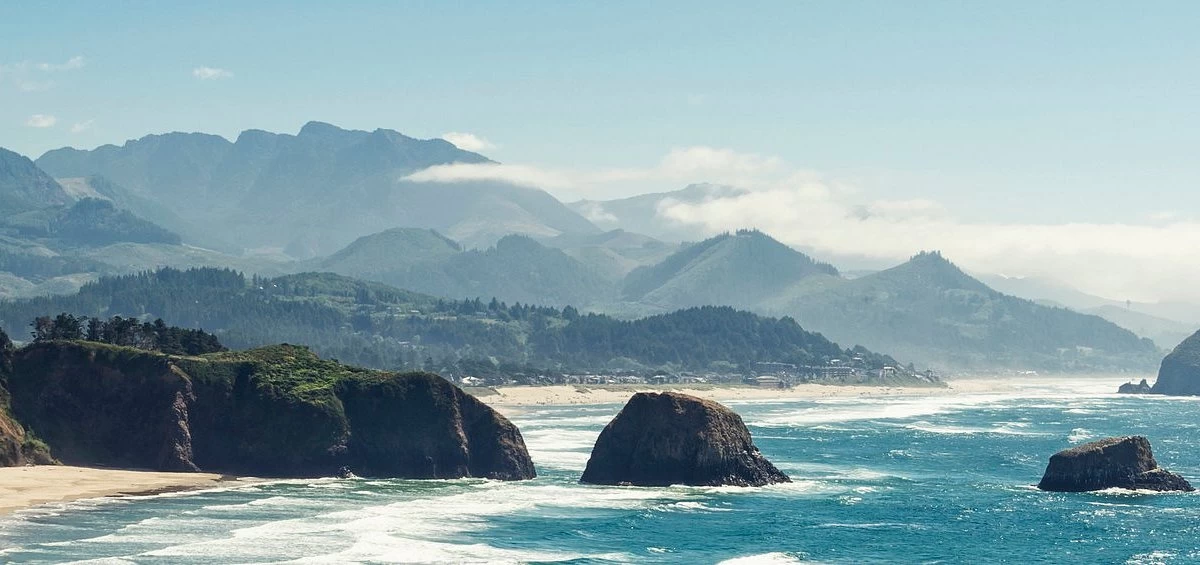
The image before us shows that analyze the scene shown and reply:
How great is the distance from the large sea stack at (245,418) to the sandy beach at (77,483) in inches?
133

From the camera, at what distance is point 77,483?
376 feet

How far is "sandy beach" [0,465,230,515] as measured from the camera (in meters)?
108

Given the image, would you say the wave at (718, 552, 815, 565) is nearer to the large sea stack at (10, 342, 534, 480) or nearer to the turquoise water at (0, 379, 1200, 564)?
the turquoise water at (0, 379, 1200, 564)

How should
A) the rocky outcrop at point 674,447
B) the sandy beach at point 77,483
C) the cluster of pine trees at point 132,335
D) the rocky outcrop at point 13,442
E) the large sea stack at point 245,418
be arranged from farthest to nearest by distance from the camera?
the cluster of pine trees at point 132,335, the large sea stack at point 245,418, the rocky outcrop at point 674,447, the rocky outcrop at point 13,442, the sandy beach at point 77,483

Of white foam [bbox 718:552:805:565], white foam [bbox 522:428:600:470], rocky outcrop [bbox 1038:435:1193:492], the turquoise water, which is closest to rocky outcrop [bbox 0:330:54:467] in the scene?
the turquoise water

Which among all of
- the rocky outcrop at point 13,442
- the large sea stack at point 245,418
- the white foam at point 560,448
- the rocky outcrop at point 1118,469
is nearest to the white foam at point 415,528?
the large sea stack at point 245,418

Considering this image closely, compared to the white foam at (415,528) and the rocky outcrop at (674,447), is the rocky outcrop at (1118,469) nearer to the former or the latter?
the rocky outcrop at (674,447)

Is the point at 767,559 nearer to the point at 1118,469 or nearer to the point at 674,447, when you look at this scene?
the point at 674,447

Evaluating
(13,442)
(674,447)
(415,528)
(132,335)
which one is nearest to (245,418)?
(13,442)

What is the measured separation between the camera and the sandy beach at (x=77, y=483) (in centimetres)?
10750

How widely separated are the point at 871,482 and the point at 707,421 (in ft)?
68.5

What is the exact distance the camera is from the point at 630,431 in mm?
127062

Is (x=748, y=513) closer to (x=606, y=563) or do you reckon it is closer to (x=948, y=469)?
(x=606, y=563)

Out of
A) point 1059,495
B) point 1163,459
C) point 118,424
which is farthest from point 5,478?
point 1163,459
